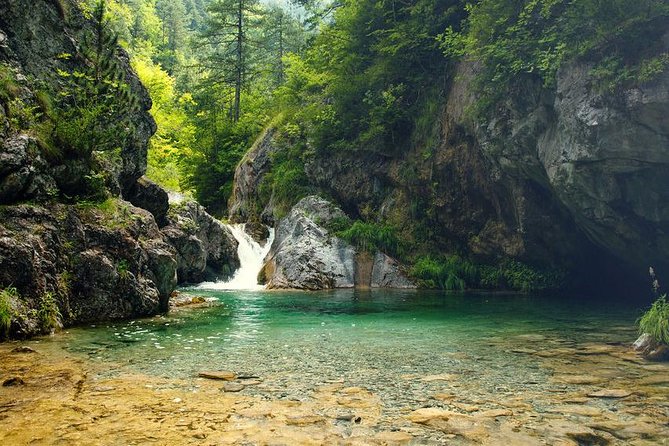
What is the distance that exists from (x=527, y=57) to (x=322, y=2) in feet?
109

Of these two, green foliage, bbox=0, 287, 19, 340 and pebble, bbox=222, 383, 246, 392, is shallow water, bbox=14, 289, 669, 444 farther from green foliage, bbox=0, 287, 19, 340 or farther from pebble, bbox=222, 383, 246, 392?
green foliage, bbox=0, 287, 19, 340

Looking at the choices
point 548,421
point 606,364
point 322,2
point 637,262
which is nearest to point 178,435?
point 548,421

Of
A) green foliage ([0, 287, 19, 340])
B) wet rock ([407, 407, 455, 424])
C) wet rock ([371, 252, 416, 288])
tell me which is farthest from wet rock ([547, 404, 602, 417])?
wet rock ([371, 252, 416, 288])

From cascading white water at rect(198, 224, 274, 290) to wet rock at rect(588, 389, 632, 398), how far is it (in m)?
19.2

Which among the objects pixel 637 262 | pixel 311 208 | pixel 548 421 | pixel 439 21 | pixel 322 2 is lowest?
pixel 548 421

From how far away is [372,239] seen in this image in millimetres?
26094

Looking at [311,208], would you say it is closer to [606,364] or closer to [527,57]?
[527,57]

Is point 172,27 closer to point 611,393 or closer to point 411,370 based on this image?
point 411,370

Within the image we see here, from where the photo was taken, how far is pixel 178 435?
4855 millimetres

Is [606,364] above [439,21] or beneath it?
beneath

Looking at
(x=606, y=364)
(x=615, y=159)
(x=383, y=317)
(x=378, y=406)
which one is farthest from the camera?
(x=615, y=159)

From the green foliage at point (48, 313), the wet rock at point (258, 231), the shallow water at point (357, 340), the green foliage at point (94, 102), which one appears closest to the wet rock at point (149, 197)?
the green foliage at point (94, 102)

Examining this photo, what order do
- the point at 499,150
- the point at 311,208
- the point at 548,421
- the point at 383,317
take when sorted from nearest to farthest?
the point at 548,421, the point at 383,317, the point at 499,150, the point at 311,208

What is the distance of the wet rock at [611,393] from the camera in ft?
21.0
